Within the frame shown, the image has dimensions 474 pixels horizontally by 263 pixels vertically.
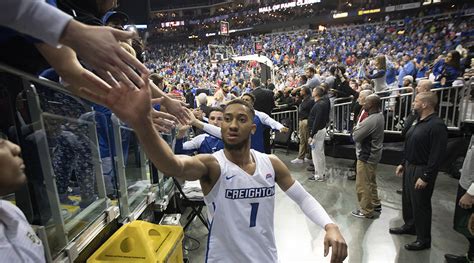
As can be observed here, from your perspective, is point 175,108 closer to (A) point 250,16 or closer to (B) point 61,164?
(B) point 61,164

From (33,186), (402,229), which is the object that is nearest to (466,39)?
(402,229)

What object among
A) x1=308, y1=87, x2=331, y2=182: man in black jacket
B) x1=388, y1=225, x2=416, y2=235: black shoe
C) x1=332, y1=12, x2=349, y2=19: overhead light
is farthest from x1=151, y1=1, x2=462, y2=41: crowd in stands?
x1=388, y1=225, x2=416, y2=235: black shoe

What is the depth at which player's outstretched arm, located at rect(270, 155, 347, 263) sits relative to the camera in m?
1.77

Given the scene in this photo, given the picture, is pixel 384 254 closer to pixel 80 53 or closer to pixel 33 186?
pixel 33 186

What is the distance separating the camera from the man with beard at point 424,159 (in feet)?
12.4

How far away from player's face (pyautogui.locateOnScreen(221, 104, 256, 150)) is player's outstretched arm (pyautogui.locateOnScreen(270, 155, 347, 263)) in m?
0.28

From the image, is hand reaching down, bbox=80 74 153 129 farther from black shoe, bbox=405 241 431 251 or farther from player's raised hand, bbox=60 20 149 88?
black shoe, bbox=405 241 431 251

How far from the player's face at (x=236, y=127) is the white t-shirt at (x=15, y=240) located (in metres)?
1.23

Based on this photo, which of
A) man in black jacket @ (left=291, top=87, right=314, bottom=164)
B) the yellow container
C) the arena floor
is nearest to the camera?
the yellow container

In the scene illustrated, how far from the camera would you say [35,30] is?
860 millimetres

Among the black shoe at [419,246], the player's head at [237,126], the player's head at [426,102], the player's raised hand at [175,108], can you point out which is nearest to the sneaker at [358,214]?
the black shoe at [419,246]

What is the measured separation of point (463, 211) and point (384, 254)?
3.40 ft

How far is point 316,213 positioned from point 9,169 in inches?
66.1

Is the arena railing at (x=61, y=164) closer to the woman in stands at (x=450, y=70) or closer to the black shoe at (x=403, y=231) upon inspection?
the black shoe at (x=403, y=231)
